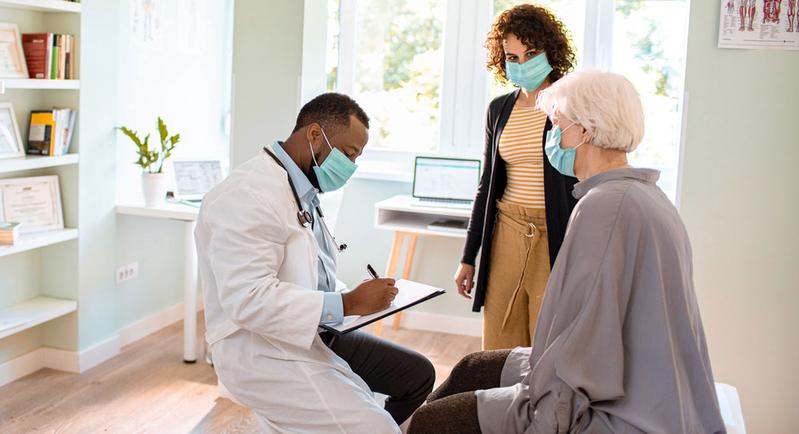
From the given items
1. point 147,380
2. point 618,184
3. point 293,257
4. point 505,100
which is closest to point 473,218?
point 505,100

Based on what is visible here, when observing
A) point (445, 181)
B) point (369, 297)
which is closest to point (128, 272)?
point (445, 181)

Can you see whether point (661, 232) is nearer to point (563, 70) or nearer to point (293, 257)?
point (293, 257)

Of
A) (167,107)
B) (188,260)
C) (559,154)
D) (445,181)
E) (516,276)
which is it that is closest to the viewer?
(559,154)

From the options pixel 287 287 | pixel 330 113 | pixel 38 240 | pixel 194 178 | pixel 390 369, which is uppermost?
pixel 330 113

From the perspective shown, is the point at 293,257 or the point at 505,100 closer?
the point at 293,257

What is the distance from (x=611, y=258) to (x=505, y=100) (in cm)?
114

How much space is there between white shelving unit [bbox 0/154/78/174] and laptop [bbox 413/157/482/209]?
156cm

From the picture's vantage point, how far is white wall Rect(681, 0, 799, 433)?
9.39 ft

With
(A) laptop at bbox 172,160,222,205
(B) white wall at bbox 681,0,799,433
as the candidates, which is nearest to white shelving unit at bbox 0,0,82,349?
(A) laptop at bbox 172,160,222,205

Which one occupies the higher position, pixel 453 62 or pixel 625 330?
pixel 453 62

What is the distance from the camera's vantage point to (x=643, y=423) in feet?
4.80

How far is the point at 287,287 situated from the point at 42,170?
2047 mm

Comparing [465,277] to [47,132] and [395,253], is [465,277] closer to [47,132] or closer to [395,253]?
[395,253]

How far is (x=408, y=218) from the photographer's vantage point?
3953mm
